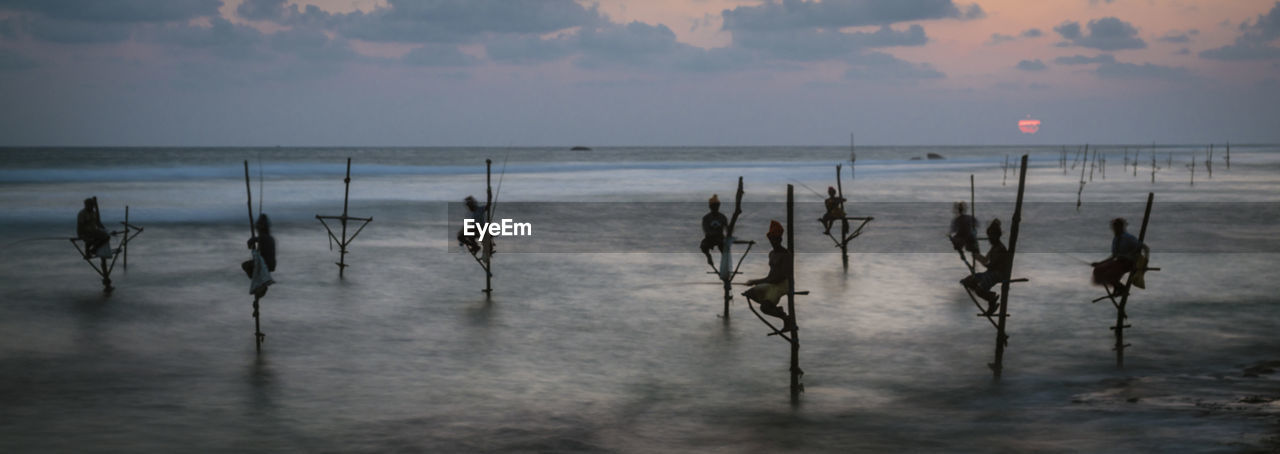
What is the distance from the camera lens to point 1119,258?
14.4 m

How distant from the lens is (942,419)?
11.8 meters

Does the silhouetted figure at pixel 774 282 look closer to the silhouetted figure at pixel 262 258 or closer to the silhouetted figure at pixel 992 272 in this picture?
the silhouetted figure at pixel 992 272

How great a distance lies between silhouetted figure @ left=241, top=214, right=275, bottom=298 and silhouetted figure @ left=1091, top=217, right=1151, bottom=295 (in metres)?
11.5

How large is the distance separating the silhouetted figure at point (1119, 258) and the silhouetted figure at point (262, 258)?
1152 cm

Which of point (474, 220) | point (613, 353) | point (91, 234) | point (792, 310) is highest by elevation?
point (474, 220)

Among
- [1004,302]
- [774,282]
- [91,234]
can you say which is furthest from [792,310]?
[91,234]

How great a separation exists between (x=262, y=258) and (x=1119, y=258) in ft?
39.5

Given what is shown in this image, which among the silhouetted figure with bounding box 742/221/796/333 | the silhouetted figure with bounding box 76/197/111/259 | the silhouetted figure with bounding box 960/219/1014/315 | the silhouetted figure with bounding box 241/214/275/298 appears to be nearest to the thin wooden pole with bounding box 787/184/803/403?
the silhouetted figure with bounding box 742/221/796/333

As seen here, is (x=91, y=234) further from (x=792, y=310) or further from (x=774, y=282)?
(x=792, y=310)

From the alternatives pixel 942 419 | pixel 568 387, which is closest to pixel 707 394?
pixel 568 387

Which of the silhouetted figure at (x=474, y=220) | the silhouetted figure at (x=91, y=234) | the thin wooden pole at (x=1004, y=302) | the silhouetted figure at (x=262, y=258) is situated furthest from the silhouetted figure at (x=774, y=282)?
the silhouetted figure at (x=91, y=234)

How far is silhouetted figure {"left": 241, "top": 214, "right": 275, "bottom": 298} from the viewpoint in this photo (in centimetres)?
1398

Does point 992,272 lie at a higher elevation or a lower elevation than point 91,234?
lower

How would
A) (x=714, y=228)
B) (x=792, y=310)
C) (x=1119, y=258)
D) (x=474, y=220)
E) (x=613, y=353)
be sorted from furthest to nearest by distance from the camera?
(x=474, y=220) < (x=714, y=228) < (x=613, y=353) < (x=1119, y=258) < (x=792, y=310)
